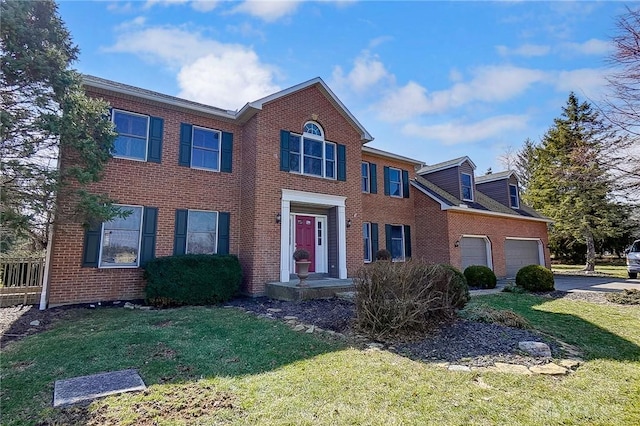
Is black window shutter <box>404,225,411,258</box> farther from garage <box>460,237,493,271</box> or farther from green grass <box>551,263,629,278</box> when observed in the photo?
green grass <box>551,263,629,278</box>

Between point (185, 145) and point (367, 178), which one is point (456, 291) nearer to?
point (185, 145)

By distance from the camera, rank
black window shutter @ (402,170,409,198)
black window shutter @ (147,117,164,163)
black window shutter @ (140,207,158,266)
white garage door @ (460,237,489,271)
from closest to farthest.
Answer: black window shutter @ (140,207,158,266) < black window shutter @ (147,117,164,163) < white garage door @ (460,237,489,271) < black window shutter @ (402,170,409,198)

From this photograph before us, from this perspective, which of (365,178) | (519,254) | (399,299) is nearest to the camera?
(399,299)

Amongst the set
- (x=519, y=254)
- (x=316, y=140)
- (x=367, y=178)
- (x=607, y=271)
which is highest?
(x=316, y=140)

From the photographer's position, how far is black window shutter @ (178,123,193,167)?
35.0 ft

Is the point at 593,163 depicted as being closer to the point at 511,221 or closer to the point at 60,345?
the point at 511,221

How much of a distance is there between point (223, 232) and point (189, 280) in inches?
92.3

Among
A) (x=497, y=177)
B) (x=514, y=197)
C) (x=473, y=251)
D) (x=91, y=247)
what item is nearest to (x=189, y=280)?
(x=91, y=247)

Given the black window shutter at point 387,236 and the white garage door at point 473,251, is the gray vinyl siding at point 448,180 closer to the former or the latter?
the white garage door at point 473,251

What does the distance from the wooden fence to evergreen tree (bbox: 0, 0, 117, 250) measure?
91.2 inches

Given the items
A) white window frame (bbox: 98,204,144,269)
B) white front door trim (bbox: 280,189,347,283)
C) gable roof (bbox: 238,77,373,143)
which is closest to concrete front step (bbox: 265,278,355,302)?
white front door trim (bbox: 280,189,347,283)

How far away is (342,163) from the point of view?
12.8 meters

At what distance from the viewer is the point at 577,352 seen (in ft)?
16.9

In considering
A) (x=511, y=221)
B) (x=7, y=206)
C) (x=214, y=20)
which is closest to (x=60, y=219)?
(x=7, y=206)
